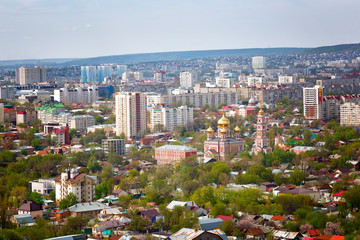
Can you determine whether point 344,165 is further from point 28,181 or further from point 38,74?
point 38,74

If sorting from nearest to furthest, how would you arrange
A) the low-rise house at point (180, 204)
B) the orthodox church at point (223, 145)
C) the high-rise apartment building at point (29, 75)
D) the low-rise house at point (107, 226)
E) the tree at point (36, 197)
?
1. the low-rise house at point (107, 226)
2. the low-rise house at point (180, 204)
3. the tree at point (36, 197)
4. the orthodox church at point (223, 145)
5. the high-rise apartment building at point (29, 75)

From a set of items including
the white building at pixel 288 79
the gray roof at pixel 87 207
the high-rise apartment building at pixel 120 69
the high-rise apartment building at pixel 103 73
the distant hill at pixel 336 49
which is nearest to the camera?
the gray roof at pixel 87 207

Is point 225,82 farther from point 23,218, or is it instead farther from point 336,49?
point 23,218

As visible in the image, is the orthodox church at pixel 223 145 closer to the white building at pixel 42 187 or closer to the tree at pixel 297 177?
the tree at pixel 297 177

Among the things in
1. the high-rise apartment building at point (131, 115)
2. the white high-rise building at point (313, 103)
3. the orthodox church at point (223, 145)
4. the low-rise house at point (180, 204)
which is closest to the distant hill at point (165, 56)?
the white high-rise building at point (313, 103)

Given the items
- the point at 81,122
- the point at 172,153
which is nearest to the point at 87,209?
the point at 172,153

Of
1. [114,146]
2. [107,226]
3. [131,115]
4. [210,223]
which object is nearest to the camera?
[210,223]

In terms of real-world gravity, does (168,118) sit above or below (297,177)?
above
